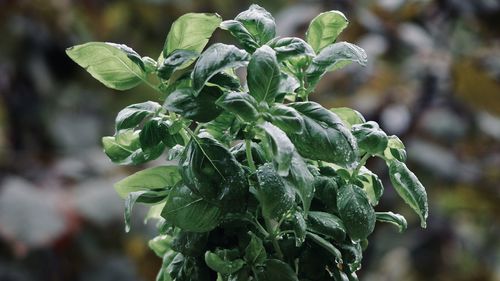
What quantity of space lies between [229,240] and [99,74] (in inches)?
6.7

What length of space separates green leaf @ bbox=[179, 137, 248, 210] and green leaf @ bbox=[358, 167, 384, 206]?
126 mm

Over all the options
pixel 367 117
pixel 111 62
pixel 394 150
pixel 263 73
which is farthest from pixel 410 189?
pixel 367 117

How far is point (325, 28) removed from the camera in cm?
68

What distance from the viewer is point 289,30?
2088mm

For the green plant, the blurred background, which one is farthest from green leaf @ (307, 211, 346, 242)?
the blurred background

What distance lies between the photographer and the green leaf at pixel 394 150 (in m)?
0.66

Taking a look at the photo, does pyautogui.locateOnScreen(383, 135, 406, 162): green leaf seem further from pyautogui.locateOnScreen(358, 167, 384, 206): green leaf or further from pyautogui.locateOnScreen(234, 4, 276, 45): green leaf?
pyautogui.locateOnScreen(234, 4, 276, 45): green leaf

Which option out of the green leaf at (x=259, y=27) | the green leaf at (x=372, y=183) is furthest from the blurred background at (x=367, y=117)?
the green leaf at (x=259, y=27)

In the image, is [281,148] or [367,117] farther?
[367,117]

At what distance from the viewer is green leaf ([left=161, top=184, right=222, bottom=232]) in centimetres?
61

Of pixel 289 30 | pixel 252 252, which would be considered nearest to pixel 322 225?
pixel 252 252

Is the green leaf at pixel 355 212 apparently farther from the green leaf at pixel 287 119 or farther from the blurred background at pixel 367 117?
the blurred background at pixel 367 117

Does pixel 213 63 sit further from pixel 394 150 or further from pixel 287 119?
pixel 394 150

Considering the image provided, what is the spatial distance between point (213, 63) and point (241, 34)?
0.06 metres
